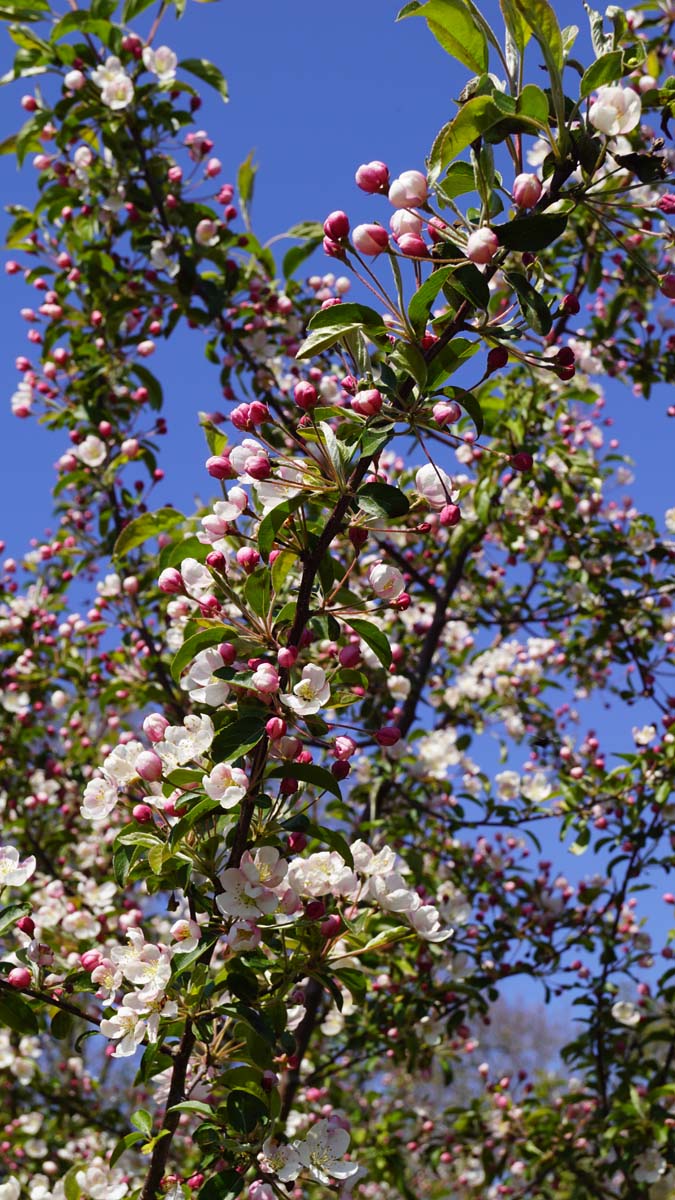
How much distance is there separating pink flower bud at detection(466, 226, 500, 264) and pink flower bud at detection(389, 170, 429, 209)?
0.39 ft

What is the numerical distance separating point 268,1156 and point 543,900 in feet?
7.60

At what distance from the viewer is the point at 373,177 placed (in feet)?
4.53

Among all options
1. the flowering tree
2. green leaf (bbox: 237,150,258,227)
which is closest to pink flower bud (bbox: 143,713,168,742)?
the flowering tree

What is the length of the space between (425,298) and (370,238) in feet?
0.35

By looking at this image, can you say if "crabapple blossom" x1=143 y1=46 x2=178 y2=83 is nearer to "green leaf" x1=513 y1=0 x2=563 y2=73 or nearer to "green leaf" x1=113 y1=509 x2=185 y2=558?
"green leaf" x1=113 y1=509 x2=185 y2=558

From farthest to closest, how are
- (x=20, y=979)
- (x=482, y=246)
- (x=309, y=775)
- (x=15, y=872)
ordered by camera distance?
1. (x=15, y=872)
2. (x=20, y=979)
3. (x=309, y=775)
4. (x=482, y=246)

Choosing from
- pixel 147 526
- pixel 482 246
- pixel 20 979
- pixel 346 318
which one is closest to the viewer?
pixel 482 246

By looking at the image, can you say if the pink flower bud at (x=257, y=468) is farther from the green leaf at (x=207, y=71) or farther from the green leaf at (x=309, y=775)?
the green leaf at (x=207, y=71)

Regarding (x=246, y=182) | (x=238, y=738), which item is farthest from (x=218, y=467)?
(x=246, y=182)

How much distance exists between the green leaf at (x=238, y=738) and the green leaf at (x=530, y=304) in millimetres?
616

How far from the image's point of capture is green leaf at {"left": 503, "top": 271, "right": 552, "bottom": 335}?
127 cm

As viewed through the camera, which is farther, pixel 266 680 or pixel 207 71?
pixel 207 71

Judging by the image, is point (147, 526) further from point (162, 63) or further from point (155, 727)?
point (162, 63)

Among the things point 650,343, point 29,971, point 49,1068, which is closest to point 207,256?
point 650,343
